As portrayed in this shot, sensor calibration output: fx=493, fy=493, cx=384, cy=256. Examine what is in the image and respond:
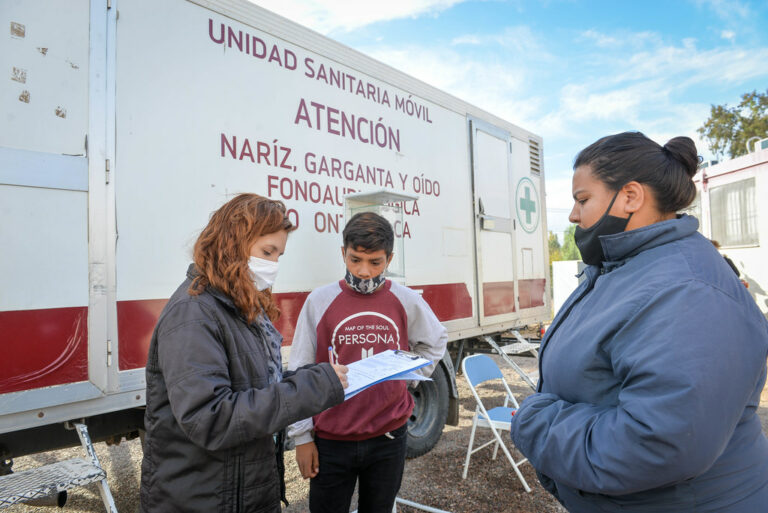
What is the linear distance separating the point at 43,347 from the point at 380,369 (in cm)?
146

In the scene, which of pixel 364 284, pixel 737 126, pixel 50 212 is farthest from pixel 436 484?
pixel 737 126

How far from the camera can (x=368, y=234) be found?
2.07 metres

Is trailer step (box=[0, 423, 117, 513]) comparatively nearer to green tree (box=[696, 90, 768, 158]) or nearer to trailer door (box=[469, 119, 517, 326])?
trailer door (box=[469, 119, 517, 326])

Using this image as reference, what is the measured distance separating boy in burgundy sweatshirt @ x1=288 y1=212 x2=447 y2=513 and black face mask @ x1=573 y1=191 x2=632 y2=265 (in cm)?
95

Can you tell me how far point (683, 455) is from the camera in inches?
35.4

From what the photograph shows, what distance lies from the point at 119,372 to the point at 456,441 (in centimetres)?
313

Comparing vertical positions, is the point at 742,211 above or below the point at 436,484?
above

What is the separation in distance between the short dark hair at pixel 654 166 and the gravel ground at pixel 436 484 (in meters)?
2.64

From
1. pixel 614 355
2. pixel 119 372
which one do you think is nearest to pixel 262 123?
pixel 119 372

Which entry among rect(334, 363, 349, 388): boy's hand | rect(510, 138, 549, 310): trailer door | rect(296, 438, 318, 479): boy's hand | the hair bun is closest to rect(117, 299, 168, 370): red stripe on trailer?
rect(296, 438, 318, 479): boy's hand

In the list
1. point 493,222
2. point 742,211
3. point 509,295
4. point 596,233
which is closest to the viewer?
point 596,233

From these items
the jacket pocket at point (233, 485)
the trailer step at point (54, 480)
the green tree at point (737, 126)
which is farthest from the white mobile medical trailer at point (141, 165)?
the green tree at point (737, 126)

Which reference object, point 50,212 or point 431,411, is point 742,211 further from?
point 50,212

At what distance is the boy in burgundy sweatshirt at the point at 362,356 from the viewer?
191 centimetres
